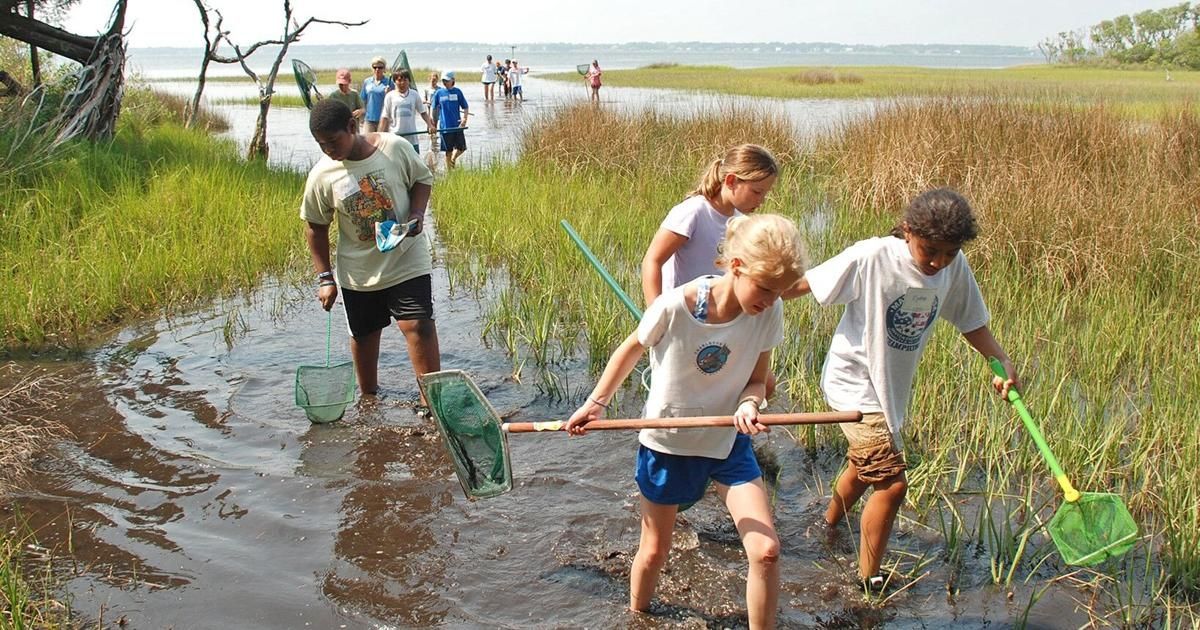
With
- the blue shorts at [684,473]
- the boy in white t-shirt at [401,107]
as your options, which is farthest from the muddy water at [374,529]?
the boy in white t-shirt at [401,107]

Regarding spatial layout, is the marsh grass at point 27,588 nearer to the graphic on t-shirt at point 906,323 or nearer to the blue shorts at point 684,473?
the blue shorts at point 684,473

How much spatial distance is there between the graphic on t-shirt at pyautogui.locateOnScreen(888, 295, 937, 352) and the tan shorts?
253mm

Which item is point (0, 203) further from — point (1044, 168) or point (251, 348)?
point (1044, 168)

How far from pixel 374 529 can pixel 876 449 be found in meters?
2.11

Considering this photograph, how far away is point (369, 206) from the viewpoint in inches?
185

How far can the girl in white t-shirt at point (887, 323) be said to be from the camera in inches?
124

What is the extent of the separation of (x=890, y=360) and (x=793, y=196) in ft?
22.5

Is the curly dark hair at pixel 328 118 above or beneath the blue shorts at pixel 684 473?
above

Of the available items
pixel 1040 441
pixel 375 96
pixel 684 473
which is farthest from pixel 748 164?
pixel 375 96

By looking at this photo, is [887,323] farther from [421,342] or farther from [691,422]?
[421,342]

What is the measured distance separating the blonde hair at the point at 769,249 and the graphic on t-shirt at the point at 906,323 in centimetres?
68

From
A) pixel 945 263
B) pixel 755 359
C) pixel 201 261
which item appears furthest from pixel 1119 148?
pixel 201 261

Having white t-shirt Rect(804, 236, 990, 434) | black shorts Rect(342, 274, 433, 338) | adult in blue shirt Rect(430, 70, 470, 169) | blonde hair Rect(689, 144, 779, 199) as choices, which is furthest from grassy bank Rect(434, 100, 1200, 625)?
adult in blue shirt Rect(430, 70, 470, 169)

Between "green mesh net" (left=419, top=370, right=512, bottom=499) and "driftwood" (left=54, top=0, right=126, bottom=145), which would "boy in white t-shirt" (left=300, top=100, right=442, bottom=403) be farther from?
"driftwood" (left=54, top=0, right=126, bottom=145)
